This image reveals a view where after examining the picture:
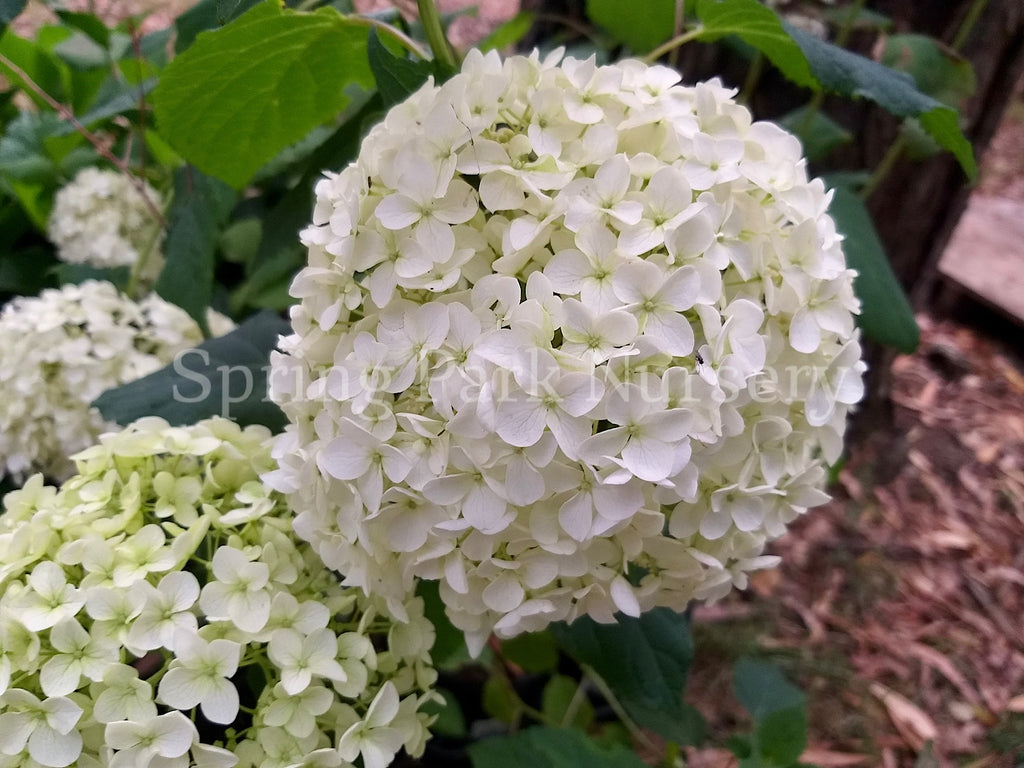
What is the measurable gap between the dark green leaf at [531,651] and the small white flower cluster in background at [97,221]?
64 cm

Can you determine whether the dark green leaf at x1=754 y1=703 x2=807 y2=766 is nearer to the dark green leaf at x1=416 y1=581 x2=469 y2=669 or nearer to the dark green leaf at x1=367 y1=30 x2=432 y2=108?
the dark green leaf at x1=416 y1=581 x2=469 y2=669

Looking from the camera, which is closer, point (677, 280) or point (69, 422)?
point (677, 280)

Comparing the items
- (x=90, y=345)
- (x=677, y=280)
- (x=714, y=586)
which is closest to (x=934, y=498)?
(x=714, y=586)

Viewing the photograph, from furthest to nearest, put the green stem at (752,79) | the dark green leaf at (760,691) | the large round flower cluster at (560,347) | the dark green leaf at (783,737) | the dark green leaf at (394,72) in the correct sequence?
the green stem at (752,79) → the dark green leaf at (760,691) → the dark green leaf at (783,737) → the dark green leaf at (394,72) → the large round flower cluster at (560,347)

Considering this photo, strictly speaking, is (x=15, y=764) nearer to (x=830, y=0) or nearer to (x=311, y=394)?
(x=311, y=394)

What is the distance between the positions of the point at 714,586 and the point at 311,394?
0.28 metres

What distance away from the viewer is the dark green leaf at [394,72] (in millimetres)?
515

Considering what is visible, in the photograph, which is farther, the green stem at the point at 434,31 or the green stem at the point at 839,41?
the green stem at the point at 839,41

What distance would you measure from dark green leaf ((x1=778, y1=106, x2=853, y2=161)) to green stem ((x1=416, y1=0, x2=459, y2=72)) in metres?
0.55

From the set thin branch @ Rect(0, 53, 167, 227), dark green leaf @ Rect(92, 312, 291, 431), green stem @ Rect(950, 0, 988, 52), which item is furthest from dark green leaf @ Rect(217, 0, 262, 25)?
green stem @ Rect(950, 0, 988, 52)

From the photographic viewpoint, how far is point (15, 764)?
1.42 ft

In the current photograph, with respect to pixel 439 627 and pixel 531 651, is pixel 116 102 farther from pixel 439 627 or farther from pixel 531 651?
pixel 531 651

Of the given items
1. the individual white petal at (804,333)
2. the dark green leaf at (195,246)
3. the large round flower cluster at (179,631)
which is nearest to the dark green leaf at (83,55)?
the dark green leaf at (195,246)

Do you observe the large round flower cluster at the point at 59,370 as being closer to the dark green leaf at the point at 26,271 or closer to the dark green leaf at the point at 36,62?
the dark green leaf at the point at 26,271
